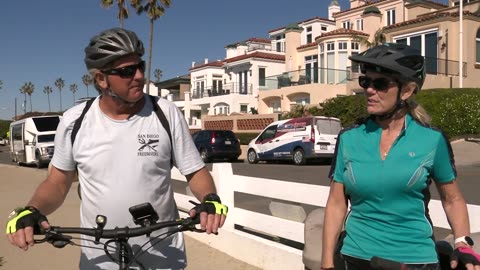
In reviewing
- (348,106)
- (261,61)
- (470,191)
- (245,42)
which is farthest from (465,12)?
(245,42)

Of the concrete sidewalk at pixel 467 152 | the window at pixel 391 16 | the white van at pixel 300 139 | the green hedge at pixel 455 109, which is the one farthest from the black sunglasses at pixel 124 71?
the window at pixel 391 16

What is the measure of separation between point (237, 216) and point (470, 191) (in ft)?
23.1

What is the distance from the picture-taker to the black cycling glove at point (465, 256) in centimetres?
217

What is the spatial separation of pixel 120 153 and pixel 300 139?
683 inches

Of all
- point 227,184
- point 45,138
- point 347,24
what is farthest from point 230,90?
point 227,184

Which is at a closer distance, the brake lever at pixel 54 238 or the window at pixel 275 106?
the brake lever at pixel 54 238

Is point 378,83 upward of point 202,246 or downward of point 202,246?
upward

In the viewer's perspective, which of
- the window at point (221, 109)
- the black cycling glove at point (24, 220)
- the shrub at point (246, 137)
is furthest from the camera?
the window at point (221, 109)

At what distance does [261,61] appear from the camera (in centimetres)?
4619

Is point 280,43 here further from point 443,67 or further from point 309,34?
point 443,67

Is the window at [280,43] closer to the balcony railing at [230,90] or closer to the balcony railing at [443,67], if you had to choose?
the balcony railing at [230,90]

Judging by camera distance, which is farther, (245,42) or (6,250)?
(245,42)

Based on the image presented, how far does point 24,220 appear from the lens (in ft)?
6.89

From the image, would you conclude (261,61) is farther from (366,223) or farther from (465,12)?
(366,223)
